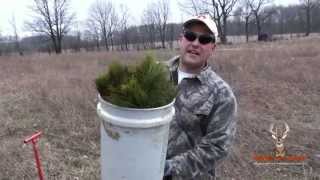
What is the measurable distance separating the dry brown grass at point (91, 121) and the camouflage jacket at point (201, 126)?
351 mm

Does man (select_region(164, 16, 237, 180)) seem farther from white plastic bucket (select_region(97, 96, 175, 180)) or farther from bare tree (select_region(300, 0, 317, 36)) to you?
bare tree (select_region(300, 0, 317, 36))

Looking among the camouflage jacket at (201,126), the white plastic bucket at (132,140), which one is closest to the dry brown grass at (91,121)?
the camouflage jacket at (201,126)

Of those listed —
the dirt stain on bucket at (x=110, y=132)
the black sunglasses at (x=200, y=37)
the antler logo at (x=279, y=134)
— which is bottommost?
the antler logo at (x=279, y=134)

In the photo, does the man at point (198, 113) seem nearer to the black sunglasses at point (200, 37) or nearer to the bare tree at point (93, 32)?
the black sunglasses at point (200, 37)

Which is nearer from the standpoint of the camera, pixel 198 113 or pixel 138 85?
pixel 138 85

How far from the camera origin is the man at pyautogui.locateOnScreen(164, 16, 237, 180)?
1.89 metres

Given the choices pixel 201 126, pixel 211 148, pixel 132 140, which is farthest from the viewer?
pixel 201 126

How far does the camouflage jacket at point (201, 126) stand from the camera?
1888mm

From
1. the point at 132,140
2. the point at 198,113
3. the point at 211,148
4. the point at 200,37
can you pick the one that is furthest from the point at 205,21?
the point at 132,140

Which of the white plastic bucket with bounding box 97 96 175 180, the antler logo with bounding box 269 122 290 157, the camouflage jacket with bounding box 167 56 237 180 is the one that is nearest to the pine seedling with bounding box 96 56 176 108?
the white plastic bucket with bounding box 97 96 175 180

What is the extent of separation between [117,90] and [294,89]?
30.9 ft

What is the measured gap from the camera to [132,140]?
4.83 ft

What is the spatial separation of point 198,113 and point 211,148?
0.61ft

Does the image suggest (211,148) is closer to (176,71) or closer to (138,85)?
(176,71)
